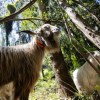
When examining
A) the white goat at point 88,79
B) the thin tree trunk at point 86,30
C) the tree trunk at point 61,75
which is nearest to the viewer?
the thin tree trunk at point 86,30

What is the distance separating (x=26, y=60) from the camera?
5.45 m

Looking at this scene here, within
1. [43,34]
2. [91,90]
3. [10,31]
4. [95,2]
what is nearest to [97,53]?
[91,90]

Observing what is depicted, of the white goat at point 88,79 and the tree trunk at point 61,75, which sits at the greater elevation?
the tree trunk at point 61,75

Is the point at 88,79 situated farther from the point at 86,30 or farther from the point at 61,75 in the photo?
the point at 61,75

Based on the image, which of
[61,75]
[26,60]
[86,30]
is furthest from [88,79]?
[61,75]

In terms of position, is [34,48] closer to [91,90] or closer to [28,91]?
[28,91]

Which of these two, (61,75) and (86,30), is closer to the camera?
(86,30)

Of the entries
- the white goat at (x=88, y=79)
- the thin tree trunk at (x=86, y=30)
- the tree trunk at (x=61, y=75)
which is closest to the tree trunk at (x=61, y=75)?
the tree trunk at (x=61, y=75)

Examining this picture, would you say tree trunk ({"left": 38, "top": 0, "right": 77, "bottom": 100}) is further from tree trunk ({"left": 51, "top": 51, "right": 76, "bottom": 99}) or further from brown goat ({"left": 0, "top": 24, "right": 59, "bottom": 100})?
brown goat ({"left": 0, "top": 24, "right": 59, "bottom": 100})

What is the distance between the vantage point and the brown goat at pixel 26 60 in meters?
5.30

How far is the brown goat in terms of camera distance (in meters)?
5.30

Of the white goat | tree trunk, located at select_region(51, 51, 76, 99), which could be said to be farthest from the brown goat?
tree trunk, located at select_region(51, 51, 76, 99)

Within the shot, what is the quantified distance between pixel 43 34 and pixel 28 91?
103 centimetres

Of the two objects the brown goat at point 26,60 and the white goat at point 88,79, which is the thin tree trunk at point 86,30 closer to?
the brown goat at point 26,60
